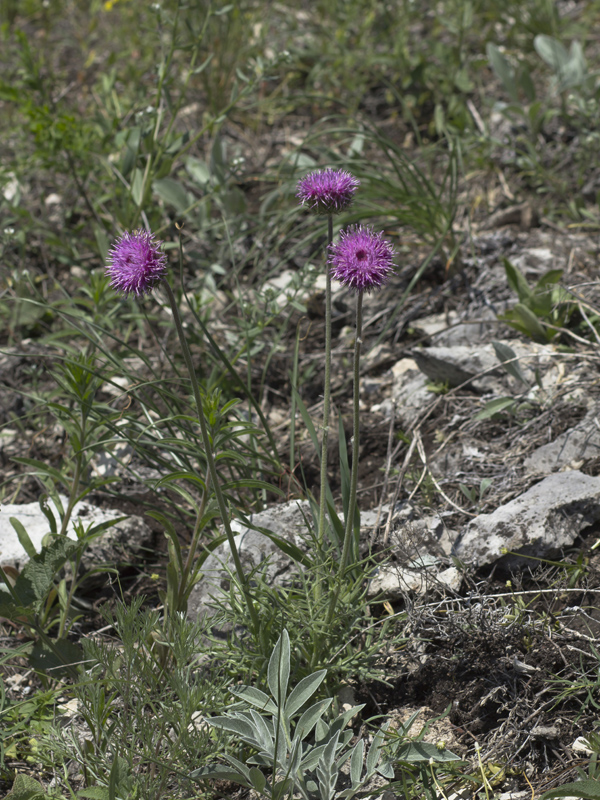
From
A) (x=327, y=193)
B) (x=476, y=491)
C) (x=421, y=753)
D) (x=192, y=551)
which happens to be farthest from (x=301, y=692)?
(x=327, y=193)

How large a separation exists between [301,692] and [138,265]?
1.01 m

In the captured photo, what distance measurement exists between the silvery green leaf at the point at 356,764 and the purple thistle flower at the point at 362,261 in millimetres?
1010

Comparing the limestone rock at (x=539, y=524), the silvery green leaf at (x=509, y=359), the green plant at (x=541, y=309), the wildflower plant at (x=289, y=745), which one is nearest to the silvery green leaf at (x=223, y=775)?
the wildflower plant at (x=289, y=745)

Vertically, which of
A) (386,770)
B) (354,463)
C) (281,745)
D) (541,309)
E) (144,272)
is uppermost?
(144,272)

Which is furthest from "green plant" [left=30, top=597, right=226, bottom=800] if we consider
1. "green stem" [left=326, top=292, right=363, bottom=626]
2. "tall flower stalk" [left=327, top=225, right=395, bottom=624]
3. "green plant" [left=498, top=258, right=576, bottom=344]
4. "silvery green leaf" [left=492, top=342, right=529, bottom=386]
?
"green plant" [left=498, top=258, right=576, bottom=344]

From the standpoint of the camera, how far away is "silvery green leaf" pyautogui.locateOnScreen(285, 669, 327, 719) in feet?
4.93

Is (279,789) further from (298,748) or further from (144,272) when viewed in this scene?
(144,272)

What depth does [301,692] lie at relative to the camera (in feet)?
4.98

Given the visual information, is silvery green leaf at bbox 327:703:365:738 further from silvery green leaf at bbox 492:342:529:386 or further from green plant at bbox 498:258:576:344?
green plant at bbox 498:258:576:344

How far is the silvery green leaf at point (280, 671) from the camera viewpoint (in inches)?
58.7

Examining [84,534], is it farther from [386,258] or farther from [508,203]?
[508,203]

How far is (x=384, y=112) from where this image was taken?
420 centimetres

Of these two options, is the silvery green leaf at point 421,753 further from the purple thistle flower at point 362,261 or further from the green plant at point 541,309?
the green plant at point 541,309

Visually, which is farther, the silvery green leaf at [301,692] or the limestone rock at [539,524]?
the limestone rock at [539,524]
